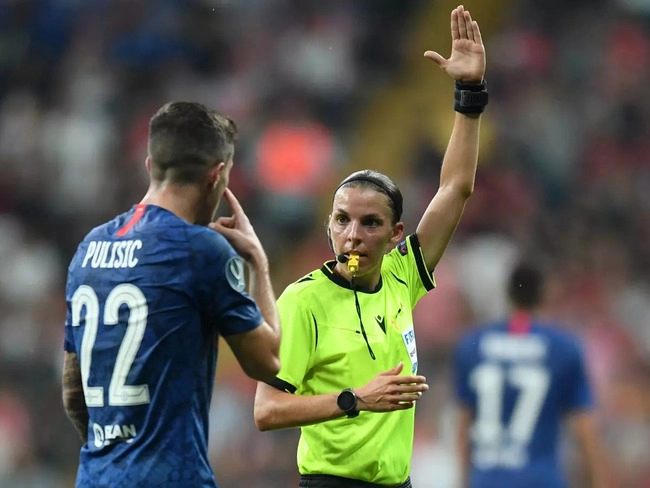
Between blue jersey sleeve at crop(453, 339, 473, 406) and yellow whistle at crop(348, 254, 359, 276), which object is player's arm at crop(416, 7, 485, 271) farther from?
blue jersey sleeve at crop(453, 339, 473, 406)

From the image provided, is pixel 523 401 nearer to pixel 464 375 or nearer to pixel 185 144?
pixel 464 375

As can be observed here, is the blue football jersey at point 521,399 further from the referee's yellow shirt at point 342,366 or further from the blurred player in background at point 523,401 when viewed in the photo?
the referee's yellow shirt at point 342,366

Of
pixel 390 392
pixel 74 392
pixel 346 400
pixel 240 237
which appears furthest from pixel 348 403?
pixel 74 392

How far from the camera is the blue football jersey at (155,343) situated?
3715 millimetres

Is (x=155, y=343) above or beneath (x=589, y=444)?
beneath

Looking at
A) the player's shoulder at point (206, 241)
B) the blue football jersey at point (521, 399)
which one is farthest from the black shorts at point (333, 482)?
the blue football jersey at point (521, 399)

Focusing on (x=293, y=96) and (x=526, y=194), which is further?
(x=293, y=96)

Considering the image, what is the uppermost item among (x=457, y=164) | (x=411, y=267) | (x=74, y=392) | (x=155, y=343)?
Answer: (x=457, y=164)

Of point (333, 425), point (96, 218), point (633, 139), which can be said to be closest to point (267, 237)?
point (96, 218)

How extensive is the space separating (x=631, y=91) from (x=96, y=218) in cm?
544

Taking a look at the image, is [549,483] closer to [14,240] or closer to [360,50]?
[14,240]

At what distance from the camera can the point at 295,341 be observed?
4.54 metres

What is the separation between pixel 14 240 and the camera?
11438mm

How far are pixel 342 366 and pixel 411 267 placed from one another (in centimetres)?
67
